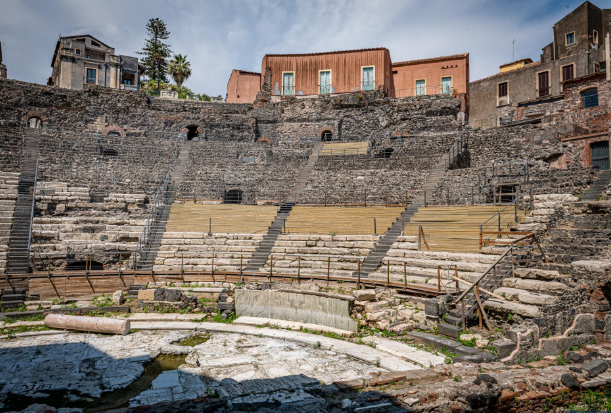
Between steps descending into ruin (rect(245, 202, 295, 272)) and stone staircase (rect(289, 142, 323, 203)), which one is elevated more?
stone staircase (rect(289, 142, 323, 203))

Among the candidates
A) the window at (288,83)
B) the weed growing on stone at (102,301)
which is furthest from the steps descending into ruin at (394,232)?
the window at (288,83)

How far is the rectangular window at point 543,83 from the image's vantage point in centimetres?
2962

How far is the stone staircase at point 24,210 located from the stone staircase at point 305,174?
12.8 m

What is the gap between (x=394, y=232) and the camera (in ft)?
54.5

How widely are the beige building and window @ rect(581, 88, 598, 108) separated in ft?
117

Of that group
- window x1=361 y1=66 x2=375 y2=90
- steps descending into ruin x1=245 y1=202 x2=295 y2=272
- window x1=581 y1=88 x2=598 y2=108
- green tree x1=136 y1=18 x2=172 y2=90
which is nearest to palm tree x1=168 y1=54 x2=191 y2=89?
green tree x1=136 y1=18 x2=172 y2=90

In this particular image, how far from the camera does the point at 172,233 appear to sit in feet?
58.9

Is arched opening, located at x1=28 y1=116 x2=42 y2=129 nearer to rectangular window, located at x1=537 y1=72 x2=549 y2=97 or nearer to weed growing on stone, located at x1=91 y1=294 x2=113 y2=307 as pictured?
weed growing on stone, located at x1=91 y1=294 x2=113 y2=307

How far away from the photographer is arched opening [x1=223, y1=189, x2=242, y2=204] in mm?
23916

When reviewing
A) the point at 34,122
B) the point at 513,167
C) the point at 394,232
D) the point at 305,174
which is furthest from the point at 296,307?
the point at 34,122

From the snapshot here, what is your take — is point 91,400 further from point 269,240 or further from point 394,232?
point 394,232

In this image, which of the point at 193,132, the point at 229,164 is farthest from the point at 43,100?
the point at 229,164

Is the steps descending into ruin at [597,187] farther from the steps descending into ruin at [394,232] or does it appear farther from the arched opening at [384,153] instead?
the arched opening at [384,153]

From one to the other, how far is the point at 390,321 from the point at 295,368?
3.39 m
